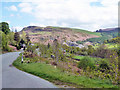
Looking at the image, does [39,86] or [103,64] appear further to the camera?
[103,64]

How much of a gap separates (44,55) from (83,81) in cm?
1436

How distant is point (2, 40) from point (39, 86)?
2987cm

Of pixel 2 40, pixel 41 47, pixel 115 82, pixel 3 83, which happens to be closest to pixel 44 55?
pixel 41 47

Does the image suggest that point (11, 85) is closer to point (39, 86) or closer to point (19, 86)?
point (19, 86)

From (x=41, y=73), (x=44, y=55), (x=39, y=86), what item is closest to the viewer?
(x=39, y=86)

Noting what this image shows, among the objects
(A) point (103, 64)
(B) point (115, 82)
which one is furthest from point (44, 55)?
(B) point (115, 82)

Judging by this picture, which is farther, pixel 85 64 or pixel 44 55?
pixel 44 55

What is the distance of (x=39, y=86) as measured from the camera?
26.8ft

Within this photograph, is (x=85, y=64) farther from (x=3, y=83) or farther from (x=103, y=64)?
(x=3, y=83)

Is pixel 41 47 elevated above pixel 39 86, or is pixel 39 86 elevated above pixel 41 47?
pixel 41 47

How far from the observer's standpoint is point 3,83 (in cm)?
888

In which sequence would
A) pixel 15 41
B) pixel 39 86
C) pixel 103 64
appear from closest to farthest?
pixel 39 86 < pixel 103 64 < pixel 15 41

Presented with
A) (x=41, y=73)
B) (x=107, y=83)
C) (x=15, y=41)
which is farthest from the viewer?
(x=15, y=41)

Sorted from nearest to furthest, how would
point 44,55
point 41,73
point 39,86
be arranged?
point 39,86 < point 41,73 < point 44,55
